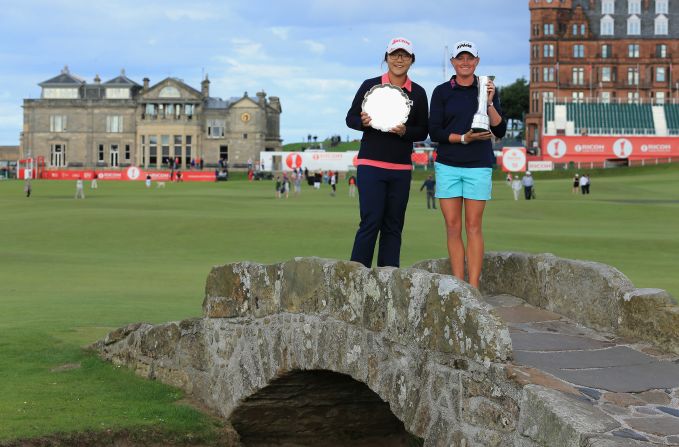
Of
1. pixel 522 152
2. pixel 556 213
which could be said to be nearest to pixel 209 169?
pixel 522 152

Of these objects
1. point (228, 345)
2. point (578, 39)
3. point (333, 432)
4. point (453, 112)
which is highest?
point (578, 39)

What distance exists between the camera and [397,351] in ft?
27.6

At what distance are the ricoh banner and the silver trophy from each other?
353 ft

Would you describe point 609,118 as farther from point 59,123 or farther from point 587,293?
point 587,293

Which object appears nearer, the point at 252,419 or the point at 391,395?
the point at 391,395

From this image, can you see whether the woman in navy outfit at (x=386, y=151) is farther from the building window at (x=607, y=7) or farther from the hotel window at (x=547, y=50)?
the building window at (x=607, y=7)

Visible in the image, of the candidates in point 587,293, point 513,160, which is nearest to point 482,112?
point 587,293

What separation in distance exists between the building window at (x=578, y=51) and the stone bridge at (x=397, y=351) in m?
125

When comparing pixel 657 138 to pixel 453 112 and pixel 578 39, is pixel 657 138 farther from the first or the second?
pixel 453 112

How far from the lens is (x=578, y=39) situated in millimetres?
131250

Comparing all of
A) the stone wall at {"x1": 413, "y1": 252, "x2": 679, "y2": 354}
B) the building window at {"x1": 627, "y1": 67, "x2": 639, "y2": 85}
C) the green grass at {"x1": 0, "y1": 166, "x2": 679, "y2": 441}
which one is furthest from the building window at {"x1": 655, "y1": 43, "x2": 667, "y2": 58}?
the stone wall at {"x1": 413, "y1": 252, "x2": 679, "y2": 354}

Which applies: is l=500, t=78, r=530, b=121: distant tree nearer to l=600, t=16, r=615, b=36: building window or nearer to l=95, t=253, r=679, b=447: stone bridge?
l=600, t=16, r=615, b=36: building window

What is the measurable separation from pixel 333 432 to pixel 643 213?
3887cm

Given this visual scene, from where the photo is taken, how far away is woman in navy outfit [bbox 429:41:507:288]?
947 cm
